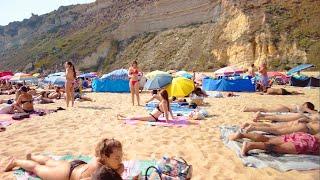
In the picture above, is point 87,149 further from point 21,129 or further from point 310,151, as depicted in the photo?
point 310,151

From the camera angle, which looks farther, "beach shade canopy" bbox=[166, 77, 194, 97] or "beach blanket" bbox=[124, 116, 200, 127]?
"beach shade canopy" bbox=[166, 77, 194, 97]

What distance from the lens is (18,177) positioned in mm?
4832

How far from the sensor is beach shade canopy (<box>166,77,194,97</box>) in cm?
1476

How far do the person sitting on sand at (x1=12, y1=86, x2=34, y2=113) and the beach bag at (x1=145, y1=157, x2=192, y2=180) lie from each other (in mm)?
7486

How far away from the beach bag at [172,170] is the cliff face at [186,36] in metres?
2.40

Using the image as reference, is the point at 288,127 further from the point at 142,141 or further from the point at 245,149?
the point at 142,141

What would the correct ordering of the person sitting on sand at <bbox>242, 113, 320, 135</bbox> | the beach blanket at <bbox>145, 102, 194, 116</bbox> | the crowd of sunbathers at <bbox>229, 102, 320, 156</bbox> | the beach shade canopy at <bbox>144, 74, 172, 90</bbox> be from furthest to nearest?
the beach shade canopy at <bbox>144, 74, 172, 90</bbox>, the beach blanket at <bbox>145, 102, 194, 116</bbox>, the person sitting on sand at <bbox>242, 113, 320, 135</bbox>, the crowd of sunbathers at <bbox>229, 102, 320, 156</bbox>

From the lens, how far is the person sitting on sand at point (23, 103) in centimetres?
1098

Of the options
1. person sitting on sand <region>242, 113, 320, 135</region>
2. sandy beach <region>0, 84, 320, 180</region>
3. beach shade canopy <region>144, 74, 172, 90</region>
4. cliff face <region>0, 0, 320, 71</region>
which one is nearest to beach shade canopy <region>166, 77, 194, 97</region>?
beach shade canopy <region>144, 74, 172, 90</region>

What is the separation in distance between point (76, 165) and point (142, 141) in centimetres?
254

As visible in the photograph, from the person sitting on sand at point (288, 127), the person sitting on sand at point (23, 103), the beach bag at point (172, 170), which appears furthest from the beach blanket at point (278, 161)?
the person sitting on sand at point (23, 103)

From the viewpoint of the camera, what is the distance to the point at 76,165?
14.1 ft

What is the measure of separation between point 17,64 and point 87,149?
3567 inches

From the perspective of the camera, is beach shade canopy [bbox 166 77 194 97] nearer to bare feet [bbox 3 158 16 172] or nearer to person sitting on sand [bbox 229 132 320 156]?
person sitting on sand [bbox 229 132 320 156]
